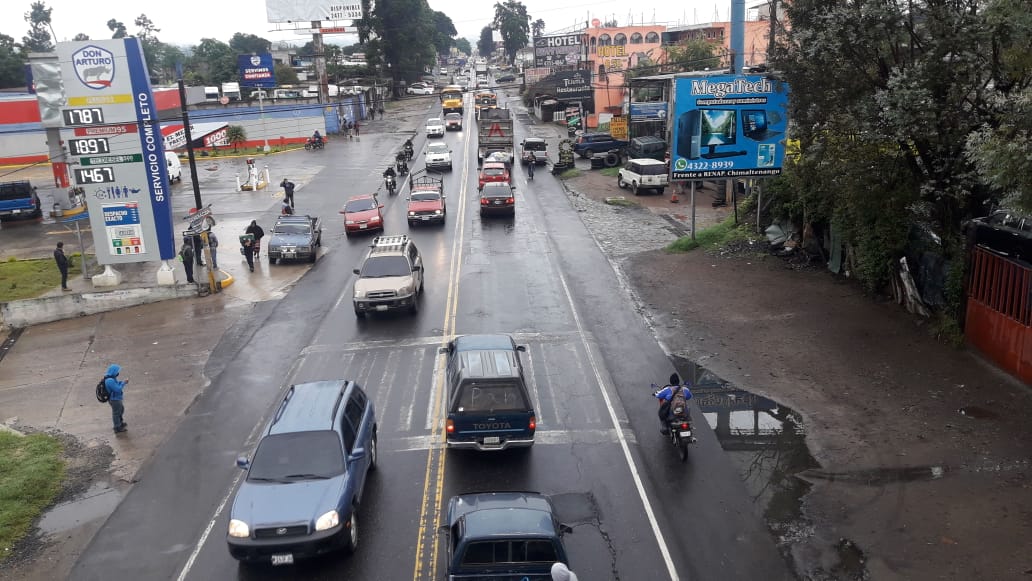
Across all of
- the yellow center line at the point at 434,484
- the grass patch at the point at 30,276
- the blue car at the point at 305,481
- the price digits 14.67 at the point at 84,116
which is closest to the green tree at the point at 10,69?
the grass patch at the point at 30,276

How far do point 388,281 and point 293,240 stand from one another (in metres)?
8.39

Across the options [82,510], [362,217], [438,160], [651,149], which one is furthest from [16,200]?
[651,149]

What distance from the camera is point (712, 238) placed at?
28.7m

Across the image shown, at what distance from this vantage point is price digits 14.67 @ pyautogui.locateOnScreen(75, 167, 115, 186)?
25.4 meters

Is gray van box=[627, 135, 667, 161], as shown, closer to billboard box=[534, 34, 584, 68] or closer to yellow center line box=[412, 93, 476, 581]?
yellow center line box=[412, 93, 476, 581]

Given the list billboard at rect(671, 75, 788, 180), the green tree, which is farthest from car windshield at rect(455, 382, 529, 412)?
the green tree

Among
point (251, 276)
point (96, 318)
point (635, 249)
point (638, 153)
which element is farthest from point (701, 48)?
point (96, 318)

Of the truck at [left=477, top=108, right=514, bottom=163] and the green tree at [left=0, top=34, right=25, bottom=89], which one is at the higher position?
the green tree at [left=0, top=34, right=25, bottom=89]

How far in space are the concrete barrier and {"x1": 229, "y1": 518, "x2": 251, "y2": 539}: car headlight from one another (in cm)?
1621

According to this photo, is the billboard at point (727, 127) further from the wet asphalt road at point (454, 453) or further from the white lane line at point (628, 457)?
the white lane line at point (628, 457)

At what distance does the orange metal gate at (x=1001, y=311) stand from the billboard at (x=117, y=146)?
23.5 meters

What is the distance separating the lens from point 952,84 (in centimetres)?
1662

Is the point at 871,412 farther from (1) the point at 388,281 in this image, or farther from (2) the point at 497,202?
(2) the point at 497,202

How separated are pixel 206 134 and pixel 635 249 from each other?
1712 inches
